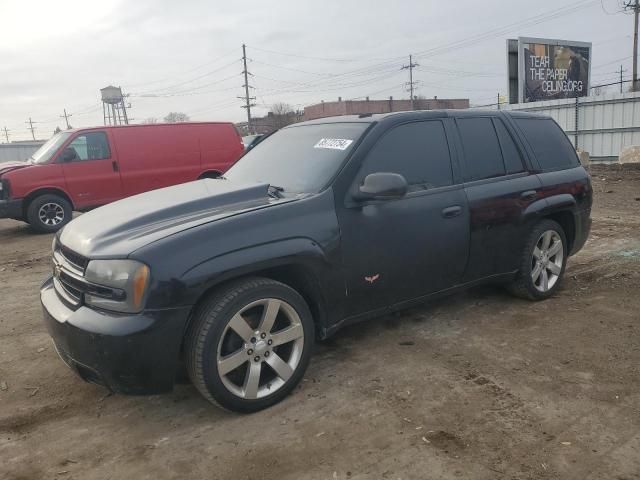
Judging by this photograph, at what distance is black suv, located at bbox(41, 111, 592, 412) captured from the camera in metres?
2.81

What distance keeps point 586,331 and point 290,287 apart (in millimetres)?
2493

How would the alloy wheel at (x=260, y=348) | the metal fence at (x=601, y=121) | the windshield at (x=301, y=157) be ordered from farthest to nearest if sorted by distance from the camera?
1. the metal fence at (x=601, y=121)
2. the windshield at (x=301, y=157)
3. the alloy wheel at (x=260, y=348)

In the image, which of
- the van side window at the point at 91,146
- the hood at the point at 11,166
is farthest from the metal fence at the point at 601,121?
the hood at the point at 11,166

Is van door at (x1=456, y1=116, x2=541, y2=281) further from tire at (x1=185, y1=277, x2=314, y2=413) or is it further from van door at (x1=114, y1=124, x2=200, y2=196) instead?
van door at (x1=114, y1=124, x2=200, y2=196)

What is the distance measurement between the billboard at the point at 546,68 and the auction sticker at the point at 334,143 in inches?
883

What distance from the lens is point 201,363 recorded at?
9.36 ft

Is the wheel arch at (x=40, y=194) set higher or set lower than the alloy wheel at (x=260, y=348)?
higher

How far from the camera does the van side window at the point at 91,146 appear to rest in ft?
32.8

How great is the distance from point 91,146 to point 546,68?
2152cm

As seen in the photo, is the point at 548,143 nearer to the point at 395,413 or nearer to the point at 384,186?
the point at 384,186

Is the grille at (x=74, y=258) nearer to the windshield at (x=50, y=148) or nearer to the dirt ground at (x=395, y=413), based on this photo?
the dirt ground at (x=395, y=413)

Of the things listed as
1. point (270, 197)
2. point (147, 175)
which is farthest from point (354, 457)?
point (147, 175)

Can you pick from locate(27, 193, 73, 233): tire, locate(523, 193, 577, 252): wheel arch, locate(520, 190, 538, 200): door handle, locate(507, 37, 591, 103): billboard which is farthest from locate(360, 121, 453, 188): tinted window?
locate(507, 37, 591, 103): billboard

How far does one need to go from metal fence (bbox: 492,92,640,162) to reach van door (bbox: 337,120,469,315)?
19.0m
